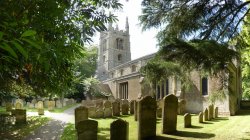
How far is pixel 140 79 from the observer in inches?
1316

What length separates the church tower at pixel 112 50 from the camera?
64.6m

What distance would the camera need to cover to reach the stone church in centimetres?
2175

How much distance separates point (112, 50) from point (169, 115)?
53221mm

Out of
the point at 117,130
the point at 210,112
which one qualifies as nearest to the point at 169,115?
the point at 117,130

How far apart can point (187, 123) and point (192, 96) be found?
12162mm

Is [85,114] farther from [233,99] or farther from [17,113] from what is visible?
[233,99]

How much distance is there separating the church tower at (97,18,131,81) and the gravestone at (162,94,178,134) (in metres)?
51.2

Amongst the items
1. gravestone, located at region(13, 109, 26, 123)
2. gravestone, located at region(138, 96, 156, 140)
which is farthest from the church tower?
gravestone, located at region(138, 96, 156, 140)

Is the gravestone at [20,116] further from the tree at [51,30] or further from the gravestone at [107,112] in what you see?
the tree at [51,30]

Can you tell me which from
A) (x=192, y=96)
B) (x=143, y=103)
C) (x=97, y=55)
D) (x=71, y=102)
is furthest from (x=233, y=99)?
(x=97, y=55)

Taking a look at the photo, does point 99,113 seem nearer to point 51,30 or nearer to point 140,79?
point 140,79

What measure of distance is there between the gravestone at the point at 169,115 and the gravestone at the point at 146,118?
107cm

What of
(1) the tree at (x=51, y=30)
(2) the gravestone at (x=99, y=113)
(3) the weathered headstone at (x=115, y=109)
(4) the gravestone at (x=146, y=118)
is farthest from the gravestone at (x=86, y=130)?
(3) the weathered headstone at (x=115, y=109)

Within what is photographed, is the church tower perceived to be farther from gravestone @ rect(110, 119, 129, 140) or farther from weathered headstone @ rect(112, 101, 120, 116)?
gravestone @ rect(110, 119, 129, 140)
